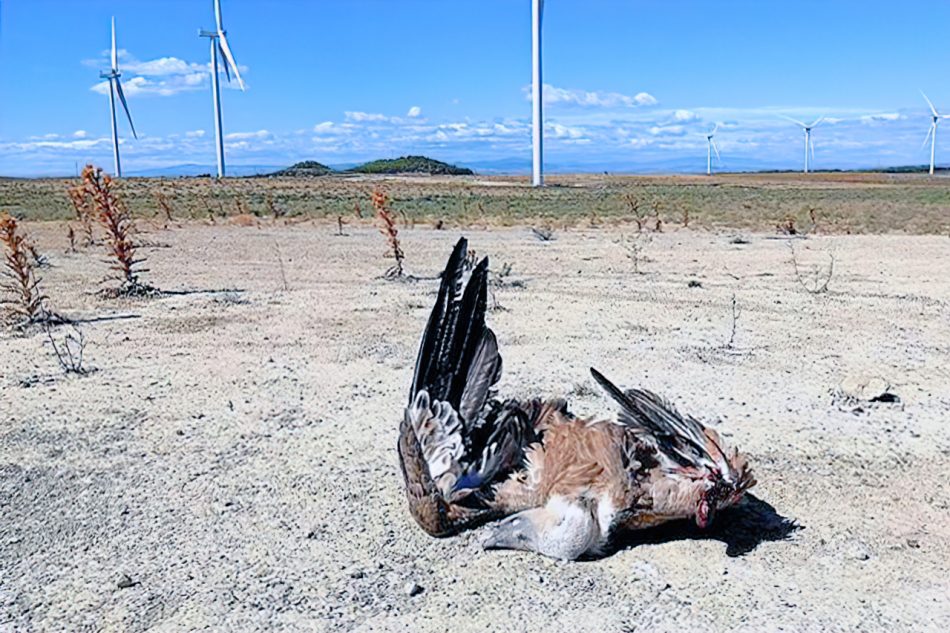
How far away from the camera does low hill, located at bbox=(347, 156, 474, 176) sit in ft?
510

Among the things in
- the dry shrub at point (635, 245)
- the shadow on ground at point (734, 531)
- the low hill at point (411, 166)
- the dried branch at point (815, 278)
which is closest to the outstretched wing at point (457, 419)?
the shadow on ground at point (734, 531)

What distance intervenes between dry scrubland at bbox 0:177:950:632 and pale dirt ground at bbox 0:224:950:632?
0.02 m

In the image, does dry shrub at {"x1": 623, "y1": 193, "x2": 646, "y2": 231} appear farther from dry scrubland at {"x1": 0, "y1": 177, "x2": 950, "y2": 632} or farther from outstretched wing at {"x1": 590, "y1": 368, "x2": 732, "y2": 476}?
outstretched wing at {"x1": 590, "y1": 368, "x2": 732, "y2": 476}

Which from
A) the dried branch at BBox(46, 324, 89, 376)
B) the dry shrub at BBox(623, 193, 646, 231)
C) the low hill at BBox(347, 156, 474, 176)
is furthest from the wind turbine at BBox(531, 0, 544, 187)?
the low hill at BBox(347, 156, 474, 176)

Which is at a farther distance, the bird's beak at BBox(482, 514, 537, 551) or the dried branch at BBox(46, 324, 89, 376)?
the dried branch at BBox(46, 324, 89, 376)

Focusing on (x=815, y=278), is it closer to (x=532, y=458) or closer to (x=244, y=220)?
(x=532, y=458)

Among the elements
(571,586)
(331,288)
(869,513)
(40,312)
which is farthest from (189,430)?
(331,288)

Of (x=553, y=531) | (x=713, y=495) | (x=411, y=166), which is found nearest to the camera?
(x=713, y=495)

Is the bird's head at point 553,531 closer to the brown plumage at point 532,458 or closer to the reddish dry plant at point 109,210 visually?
the brown plumage at point 532,458

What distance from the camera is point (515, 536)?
13.6 feet

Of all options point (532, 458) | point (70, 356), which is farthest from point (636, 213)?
point (532, 458)

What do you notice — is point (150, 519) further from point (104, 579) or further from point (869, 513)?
point (869, 513)

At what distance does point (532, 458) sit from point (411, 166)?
162 meters

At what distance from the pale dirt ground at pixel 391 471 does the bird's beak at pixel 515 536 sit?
0.22 ft
